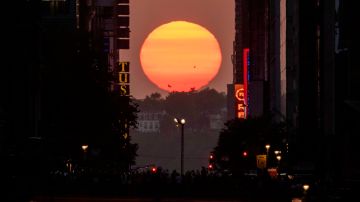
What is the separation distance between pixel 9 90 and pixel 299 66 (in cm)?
5212

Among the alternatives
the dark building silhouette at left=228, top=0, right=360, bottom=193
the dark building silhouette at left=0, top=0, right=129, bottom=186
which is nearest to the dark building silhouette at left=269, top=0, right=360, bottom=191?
the dark building silhouette at left=228, top=0, right=360, bottom=193

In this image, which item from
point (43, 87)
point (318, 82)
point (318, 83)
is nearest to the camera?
point (43, 87)

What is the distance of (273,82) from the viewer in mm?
174125

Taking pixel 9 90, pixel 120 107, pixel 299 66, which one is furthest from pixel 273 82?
pixel 9 90

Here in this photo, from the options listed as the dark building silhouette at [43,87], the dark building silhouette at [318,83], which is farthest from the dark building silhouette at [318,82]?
the dark building silhouette at [43,87]

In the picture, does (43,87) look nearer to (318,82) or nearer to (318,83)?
(318,82)

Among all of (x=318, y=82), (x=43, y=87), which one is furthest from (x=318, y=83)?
(x=43, y=87)

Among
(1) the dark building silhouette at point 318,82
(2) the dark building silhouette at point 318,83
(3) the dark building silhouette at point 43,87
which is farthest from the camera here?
(2) the dark building silhouette at point 318,83

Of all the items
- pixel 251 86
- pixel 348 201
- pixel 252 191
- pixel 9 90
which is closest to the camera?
pixel 348 201

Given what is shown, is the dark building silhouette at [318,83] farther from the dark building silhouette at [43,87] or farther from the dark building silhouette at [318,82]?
the dark building silhouette at [43,87]

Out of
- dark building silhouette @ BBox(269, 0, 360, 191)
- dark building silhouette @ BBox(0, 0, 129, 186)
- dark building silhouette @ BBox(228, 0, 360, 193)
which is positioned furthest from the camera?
dark building silhouette @ BBox(269, 0, 360, 191)

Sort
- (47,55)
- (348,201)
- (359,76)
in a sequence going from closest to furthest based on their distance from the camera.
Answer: (348,201) < (359,76) < (47,55)

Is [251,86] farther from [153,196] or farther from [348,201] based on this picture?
[348,201]

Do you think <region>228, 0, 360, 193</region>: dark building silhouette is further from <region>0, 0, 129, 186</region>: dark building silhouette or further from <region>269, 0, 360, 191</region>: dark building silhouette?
<region>0, 0, 129, 186</region>: dark building silhouette
